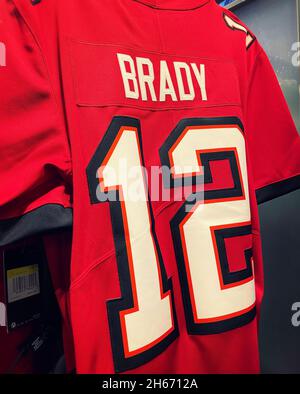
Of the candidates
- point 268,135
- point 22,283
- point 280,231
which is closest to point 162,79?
point 268,135

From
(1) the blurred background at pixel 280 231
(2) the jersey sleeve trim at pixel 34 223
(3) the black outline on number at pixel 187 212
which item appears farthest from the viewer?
(1) the blurred background at pixel 280 231

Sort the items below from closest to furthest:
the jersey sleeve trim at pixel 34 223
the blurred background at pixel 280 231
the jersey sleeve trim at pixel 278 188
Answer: the jersey sleeve trim at pixel 34 223
the jersey sleeve trim at pixel 278 188
the blurred background at pixel 280 231

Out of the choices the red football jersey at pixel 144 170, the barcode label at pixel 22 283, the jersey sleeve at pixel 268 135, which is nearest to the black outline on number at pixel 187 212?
the red football jersey at pixel 144 170

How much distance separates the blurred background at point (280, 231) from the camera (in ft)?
2.43

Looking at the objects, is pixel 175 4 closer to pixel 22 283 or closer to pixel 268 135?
pixel 268 135

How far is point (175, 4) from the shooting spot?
1.78 ft

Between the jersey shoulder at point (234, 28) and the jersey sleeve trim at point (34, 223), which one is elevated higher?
the jersey shoulder at point (234, 28)

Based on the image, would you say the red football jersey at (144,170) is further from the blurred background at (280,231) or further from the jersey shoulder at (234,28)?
the blurred background at (280,231)

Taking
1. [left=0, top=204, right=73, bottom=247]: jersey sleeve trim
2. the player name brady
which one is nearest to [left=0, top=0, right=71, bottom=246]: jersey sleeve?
[left=0, top=204, right=73, bottom=247]: jersey sleeve trim

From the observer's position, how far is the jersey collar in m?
0.52

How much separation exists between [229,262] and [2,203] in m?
0.34

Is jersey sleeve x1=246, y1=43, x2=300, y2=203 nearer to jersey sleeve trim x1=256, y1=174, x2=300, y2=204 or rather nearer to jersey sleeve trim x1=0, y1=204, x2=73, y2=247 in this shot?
jersey sleeve trim x1=256, y1=174, x2=300, y2=204

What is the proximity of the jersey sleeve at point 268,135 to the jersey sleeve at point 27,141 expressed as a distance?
37 cm

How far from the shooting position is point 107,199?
43cm
